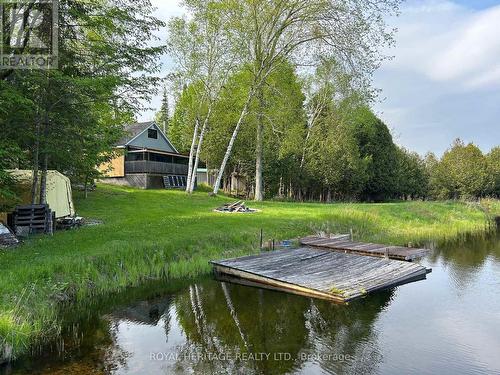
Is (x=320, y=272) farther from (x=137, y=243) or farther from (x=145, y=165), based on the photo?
(x=145, y=165)

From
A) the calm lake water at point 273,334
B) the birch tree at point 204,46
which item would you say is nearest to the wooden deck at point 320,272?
the calm lake water at point 273,334

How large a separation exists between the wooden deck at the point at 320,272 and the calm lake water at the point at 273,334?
369 mm

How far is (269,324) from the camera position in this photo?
10.3 metres

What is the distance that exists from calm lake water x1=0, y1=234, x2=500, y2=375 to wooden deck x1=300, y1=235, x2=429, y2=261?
325cm

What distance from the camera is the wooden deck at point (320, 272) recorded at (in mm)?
12305

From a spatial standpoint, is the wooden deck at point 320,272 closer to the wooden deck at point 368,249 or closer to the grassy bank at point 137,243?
the wooden deck at point 368,249

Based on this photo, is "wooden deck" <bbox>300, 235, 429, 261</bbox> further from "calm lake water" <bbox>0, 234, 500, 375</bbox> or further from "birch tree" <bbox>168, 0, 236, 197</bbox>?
"birch tree" <bbox>168, 0, 236, 197</bbox>

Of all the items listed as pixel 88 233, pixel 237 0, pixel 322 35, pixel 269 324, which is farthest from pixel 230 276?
pixel 237 0

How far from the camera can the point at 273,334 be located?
967cm

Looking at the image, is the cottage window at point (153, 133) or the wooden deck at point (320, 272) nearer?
the wooden deck at point (320, 272)

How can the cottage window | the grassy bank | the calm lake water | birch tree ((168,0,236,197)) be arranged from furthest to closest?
1. the cottage window
2. birch tree ((168,0,236,197))
3. the grassy bank
4. the calm lake water

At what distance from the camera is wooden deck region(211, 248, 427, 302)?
12.3 metres

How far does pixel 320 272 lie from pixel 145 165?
2892 cm

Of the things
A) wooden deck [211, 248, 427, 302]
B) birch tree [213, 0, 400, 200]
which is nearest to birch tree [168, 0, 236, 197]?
birch tree [213, 0, 400, 200]
